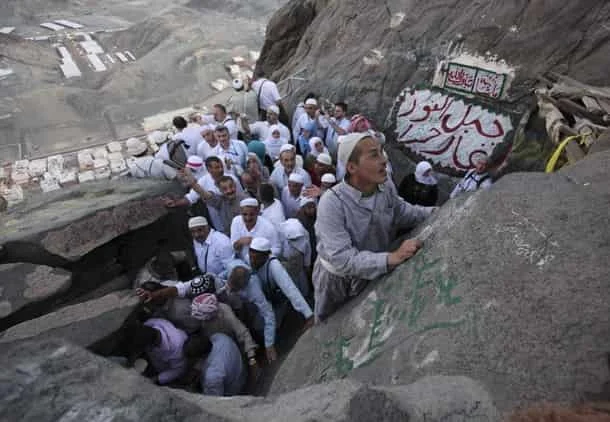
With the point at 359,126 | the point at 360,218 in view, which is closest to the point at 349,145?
the point at 360,218

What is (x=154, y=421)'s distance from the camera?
5.41 ft

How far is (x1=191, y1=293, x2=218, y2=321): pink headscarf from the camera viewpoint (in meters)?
3.76

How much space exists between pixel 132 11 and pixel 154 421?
38681 millimetres

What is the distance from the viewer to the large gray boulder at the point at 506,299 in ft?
6.09

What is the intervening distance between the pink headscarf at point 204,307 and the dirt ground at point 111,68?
50.2ft

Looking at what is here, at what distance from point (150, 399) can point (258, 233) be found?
3.00 meters

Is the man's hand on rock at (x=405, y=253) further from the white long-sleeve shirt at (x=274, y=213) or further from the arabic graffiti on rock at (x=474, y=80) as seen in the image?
Result: the arabic graffiti on rock at (x=474, y=80)

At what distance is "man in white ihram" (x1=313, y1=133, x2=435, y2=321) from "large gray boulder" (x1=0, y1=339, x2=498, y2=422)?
88 centimetres

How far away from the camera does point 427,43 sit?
7094 mm

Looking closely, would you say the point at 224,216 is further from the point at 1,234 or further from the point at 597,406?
the point at 597,406

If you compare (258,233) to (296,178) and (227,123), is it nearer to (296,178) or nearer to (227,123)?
(296,178)

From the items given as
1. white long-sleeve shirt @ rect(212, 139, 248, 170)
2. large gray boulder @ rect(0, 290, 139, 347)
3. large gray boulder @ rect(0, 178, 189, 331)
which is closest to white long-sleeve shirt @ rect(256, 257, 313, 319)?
large gray boulder @ rect(0, 290, 139, 347)

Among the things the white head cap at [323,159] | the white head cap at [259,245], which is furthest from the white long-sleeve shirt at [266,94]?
the white head cap at [259,245]

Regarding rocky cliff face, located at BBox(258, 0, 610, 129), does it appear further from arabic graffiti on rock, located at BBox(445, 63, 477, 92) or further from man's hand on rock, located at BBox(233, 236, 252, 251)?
man's hand on rock, located at BBox(233, 236, 252, 251)
